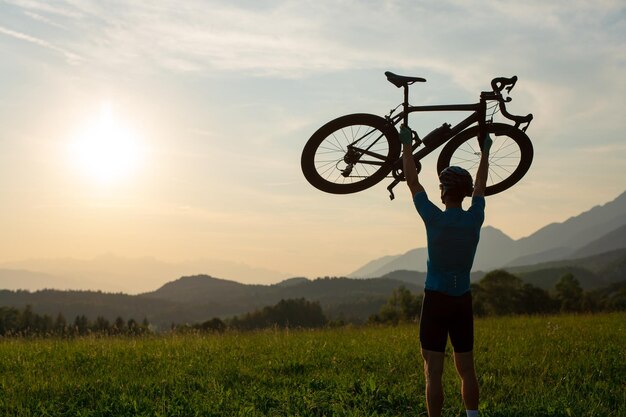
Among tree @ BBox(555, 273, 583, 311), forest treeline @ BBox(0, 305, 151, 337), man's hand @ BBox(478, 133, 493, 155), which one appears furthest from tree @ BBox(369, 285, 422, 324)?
man's hand @ BBox(478, 133, 493, 155)

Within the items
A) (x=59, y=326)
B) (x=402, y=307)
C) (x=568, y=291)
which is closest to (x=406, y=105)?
(x=59, y=326)

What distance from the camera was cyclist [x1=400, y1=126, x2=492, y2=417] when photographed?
6.89m

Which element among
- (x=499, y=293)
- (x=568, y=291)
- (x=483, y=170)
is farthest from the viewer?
(x=568, y=291)

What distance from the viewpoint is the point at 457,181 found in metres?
7.02

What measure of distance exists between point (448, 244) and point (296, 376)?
5.91 meters

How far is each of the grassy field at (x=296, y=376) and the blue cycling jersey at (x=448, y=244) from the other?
2.88 meters

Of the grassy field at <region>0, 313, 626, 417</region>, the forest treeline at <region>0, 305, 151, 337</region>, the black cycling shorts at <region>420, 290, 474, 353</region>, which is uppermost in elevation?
the forest treeline at <region>0, 305, 151, 337</region>

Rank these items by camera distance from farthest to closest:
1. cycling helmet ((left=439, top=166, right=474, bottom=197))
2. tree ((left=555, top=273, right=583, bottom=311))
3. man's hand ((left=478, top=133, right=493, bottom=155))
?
tree ((left=555, top=273, right=583, bottom=311)), man's hand ((left=478, top=133, right=493, bottom=155)), cycling helmet ((left=439, top=166, right=474, bottom=197))

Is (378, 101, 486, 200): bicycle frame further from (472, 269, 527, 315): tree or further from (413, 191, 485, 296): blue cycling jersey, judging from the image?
(472, 269, 527, 315): tree

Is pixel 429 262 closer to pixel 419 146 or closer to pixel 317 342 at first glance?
pixel 419 146

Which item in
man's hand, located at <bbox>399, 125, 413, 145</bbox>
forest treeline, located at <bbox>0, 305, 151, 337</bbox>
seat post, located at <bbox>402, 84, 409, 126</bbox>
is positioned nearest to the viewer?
man's hand, located at <bbox>399, 125, 413, 145</bbox>

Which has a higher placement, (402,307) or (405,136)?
(405,136)

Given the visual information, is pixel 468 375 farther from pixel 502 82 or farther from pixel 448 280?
pixel 502 82

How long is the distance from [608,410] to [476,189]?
449 centimetres
